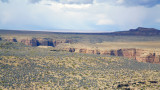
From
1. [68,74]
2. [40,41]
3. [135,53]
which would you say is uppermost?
[40,41]

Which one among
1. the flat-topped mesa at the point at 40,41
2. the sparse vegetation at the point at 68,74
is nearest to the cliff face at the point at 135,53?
the sparse vegetation at the point at 68,74

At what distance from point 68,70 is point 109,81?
8.05m

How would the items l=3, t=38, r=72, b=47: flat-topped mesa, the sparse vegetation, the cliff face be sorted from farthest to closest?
l=3, t=38, r=72, b=47: flat-topped mesa, the cliff face, the sparse vegetation

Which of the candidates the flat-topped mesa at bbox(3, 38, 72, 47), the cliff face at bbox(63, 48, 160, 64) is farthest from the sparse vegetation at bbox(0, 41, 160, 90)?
the flat-topped mesa at bbox(3, 38, 72, 47)

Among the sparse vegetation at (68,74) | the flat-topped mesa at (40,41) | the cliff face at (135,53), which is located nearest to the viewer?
the sparse vegetation at (68,74)

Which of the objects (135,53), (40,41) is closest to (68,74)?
(135,53)

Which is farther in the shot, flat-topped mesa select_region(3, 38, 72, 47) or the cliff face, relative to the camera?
flat-topped mesa select_region(3, 38, 72, 47)

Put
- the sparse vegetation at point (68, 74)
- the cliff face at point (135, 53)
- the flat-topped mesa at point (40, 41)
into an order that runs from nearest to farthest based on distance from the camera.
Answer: the sparse vegetation at point (68, 74) → the cliff face at point (135, 53) → the flat-topped mesa at point (40, 41)

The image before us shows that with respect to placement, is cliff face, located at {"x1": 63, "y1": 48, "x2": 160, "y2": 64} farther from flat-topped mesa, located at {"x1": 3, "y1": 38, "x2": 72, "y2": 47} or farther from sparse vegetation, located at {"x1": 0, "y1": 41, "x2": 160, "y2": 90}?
flat-topped mesa, located at {"x1": 3, "y1": 38, "x2": 72, "y2": 47}

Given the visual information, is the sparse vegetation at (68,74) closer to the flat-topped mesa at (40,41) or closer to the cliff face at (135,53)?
the cliff face at (135,53)

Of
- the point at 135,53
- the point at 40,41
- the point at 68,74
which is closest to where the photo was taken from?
the point at 68,74

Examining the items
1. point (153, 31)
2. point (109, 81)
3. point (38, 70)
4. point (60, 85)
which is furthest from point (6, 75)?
point (153, 31)

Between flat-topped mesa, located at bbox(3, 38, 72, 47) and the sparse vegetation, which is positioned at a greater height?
flat-topped mesa, located at bbox(3, 38, 72, 47)

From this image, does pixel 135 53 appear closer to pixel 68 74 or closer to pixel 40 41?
pixel 68 74
